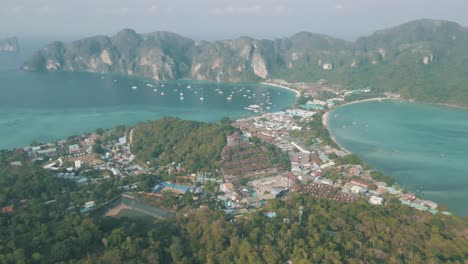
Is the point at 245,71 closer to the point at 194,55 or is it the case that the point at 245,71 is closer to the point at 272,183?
the point at 194,55

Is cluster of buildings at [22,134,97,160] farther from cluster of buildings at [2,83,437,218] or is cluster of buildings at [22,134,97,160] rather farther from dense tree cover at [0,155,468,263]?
dense tree cover at [0,155,468,263]

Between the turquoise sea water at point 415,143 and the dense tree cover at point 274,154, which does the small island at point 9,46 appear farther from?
the dense tree cover at point 274,154

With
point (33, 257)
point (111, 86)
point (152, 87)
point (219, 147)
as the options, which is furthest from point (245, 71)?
point (33, 257)

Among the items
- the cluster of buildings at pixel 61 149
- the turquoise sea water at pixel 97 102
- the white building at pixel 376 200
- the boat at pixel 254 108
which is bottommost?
the white building at pixel 376 200

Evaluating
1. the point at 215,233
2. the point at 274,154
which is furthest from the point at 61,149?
the point at 215,233

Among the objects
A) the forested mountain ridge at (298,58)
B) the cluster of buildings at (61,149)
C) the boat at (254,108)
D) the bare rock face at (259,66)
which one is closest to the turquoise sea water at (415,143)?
the boat at (254,108)
